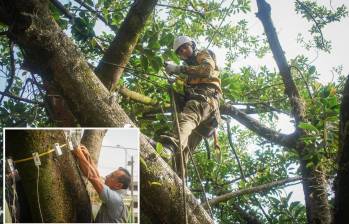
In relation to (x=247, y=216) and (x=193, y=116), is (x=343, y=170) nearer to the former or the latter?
(x=193, y=116)

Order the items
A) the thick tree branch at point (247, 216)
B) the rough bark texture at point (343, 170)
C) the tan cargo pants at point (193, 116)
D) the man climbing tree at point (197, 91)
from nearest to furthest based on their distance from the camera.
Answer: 1. the rough bark texture at point (343, 170)
2. the tan cargo pants at point (193, 116)
3. the man climbing tree at point (197, 91)
4. the thick tree branch at point (247, 216)

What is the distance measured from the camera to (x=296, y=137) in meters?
2.99

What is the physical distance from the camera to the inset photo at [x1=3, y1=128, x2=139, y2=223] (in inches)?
82.0

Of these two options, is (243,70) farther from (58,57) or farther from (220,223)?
(58,57)

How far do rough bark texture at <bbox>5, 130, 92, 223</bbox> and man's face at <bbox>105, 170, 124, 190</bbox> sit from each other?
0.15m

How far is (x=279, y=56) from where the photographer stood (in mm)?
2947

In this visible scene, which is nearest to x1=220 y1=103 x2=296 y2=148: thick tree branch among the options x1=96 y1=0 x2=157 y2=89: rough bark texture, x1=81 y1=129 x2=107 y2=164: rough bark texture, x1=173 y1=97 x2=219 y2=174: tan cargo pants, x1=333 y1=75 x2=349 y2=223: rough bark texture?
x1=173 y1=97 x2=219 y2=174: tan cargo pants

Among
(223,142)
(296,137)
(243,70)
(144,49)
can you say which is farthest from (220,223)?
(144,49)

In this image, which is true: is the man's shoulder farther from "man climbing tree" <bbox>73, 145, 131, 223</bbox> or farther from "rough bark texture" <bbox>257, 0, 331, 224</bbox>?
"rough bark texture" <bbox>257, 0, 331, 224</bbox>

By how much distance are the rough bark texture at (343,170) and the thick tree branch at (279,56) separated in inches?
41.9

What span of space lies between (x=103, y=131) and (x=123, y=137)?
0.13m

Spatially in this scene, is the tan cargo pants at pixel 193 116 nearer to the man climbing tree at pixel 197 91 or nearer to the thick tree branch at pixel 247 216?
the man climbing tree at pixel 197 91

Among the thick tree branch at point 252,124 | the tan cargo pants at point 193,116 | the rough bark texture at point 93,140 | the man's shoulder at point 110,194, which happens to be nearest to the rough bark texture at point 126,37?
the rough bark texture at point 93,140

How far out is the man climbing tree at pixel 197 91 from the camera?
3.65 m
